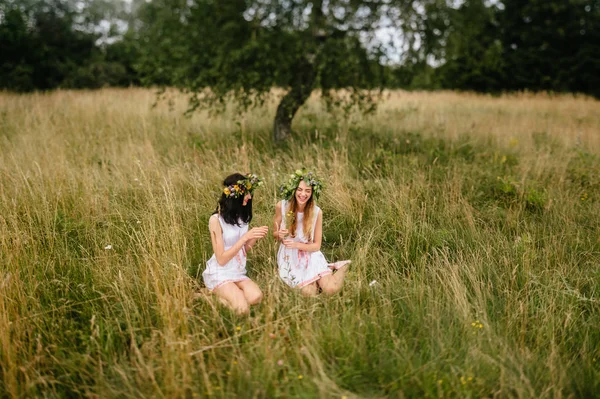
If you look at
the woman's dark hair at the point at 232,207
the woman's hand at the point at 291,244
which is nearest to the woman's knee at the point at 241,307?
the woman's hand at the point at 291,244

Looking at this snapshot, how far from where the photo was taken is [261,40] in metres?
6.43

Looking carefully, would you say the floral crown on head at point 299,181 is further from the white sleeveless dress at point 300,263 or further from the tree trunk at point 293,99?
the tree trunk at point 293,99

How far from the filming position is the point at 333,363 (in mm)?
2500

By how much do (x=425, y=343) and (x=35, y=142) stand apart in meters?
6.65

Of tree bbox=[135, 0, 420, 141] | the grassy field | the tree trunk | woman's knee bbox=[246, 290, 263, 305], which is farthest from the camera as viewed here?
the tree trunk

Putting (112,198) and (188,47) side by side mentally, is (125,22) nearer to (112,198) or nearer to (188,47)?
(188,47)

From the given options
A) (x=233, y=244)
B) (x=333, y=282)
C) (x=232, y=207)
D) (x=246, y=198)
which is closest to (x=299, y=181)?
Result: (x=246, y=198)

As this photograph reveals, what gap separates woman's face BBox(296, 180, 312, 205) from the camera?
3650 millimetres

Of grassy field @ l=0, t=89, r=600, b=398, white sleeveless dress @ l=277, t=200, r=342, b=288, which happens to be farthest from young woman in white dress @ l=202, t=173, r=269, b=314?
white sleeveless dress @ l=277, t=200, r=342, b=288

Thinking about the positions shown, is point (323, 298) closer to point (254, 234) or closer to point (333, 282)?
point (333, 282)

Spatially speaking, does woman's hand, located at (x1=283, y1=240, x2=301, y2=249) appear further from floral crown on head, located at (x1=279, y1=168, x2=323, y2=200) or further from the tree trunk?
the tree trunk

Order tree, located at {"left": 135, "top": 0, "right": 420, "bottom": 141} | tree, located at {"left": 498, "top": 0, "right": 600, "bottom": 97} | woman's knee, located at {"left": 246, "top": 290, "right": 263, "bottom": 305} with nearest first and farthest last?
woman's knee, located at {"left": 246, "top": 290, "right": 263, "bottom": 305}, tree, located at {"left": 135, "top": 0, "right": 420, "bottom": 141}, tree, located at {"left": 498, "top": 0, "right": 600, "bottom": 97}

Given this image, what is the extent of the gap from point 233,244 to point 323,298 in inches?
36.5

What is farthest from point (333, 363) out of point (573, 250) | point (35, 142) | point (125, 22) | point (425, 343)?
point (125, 22)
